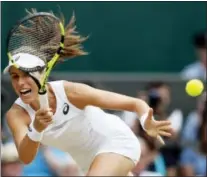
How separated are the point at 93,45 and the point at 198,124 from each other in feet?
7.48

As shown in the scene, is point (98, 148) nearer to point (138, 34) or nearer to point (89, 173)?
point (89, 173)

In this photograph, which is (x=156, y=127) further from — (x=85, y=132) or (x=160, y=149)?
(x=160, y=149)

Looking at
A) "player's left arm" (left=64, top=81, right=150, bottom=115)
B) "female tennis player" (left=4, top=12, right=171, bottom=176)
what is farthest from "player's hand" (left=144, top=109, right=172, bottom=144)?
"player's left arm" (left=64, top=81, right=150, bottom=115)

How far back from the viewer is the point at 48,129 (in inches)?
233

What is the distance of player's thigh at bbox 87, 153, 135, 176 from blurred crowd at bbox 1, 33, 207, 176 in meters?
1.57

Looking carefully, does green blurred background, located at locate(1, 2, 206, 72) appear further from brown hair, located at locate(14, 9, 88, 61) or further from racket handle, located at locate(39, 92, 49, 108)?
racket handle, located at locate(39, 92, 49, 108)

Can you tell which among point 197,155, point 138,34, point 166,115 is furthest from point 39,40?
point 138,34

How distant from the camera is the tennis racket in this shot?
18.5ft

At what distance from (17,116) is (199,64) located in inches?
169

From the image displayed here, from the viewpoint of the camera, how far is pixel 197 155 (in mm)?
8453

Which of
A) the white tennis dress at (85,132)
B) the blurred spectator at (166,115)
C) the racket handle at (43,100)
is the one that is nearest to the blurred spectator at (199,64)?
the blurred spectator at (166,115)

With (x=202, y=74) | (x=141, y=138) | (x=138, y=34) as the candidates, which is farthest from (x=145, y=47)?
(x=141, y=138)

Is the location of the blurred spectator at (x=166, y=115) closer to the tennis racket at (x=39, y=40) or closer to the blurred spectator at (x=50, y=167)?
the blurred spectator at (x=50, y=167)

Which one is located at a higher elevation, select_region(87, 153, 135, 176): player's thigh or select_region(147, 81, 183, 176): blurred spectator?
select_region(87, 153, 135, 176): player's thigh
